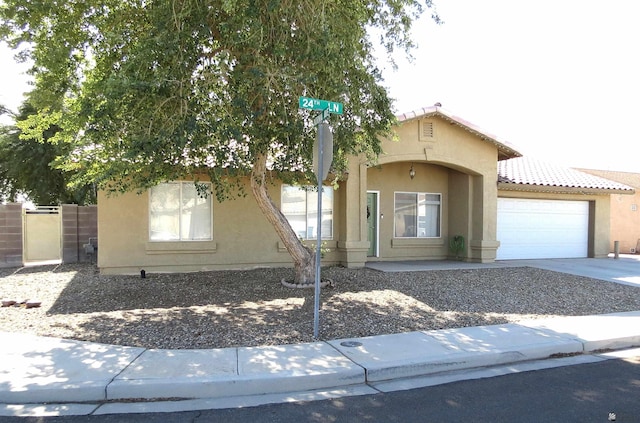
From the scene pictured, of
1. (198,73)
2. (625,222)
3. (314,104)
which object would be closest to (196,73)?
(198,73)

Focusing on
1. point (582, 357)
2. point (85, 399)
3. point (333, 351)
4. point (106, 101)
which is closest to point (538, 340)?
point (582, 357)

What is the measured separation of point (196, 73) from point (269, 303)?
176 inches

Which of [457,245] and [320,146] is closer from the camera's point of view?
[320,146]

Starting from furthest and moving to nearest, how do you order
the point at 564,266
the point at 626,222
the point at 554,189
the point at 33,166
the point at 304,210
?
the point at 626,222 < the point at 33,166 < the point at 554,189 < the point at 564,266 < the point at 304,210

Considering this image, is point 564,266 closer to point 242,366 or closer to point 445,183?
point 445,183

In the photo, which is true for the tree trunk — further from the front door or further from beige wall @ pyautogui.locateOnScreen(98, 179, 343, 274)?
the front door

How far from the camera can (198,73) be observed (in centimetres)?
824

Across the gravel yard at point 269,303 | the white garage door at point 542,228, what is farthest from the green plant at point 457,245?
the gravel yard at point 269,303

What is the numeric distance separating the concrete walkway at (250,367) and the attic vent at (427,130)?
8035mm

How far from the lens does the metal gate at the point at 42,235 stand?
14703 mm

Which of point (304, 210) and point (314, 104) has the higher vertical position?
point (314, 104)

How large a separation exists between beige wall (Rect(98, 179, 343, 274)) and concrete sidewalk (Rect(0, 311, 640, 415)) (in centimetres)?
525

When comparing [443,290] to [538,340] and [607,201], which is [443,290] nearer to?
[538,340]

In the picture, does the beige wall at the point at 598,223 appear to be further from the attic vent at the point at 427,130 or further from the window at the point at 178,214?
the window at the point at 178,214
